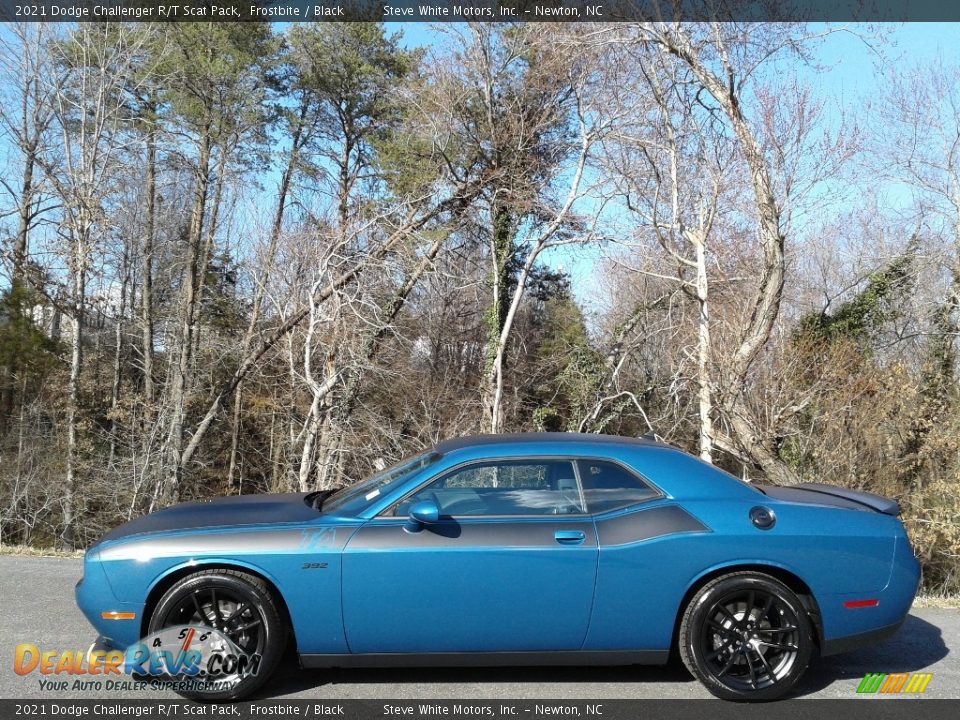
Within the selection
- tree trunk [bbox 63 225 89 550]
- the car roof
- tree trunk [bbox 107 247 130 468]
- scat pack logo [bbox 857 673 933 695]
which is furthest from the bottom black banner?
tree trunk [bbox 107 247 130 468]

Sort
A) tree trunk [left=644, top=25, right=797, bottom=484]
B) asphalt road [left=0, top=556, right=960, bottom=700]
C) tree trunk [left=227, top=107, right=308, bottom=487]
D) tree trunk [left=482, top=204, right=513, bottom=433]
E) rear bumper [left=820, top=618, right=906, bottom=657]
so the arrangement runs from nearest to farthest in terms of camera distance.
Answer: asphalt road [left=0, top=556, right=960, bottom=700], rear bumper [left=820, top=618, right=906, bottom=657], tree trunk [left=644, top=25, right=797, bottom=484], tree trunk [left=482, top=204, right=513, bottom=433], tree trunk [left=227, top=107, right=308, bottom=487]

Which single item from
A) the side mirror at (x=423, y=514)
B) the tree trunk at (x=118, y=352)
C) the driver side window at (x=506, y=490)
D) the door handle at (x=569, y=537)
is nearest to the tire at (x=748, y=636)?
the door handle at (x=569, y=537)

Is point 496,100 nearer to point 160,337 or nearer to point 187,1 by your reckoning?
point 187,1

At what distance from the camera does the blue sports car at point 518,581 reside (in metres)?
4.05

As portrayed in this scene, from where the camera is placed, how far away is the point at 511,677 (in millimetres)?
4352

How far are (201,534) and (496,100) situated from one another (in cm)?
1606

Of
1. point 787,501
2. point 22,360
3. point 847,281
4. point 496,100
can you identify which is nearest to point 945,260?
point 847,281

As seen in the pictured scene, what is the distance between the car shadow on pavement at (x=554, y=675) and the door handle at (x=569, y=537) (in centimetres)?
81

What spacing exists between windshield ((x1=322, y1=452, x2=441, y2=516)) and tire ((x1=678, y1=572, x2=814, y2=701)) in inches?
66.2

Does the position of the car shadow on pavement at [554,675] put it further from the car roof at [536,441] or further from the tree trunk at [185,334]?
the tree trunk at [185,334]

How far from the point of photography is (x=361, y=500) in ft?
14.5

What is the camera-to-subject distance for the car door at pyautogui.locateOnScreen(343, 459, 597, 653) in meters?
4.05

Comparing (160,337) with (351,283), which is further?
(160,337)

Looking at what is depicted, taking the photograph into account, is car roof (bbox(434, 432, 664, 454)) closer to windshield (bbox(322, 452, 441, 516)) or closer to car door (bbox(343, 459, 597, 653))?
windshield (bbox(322, 452, 441, 516))
